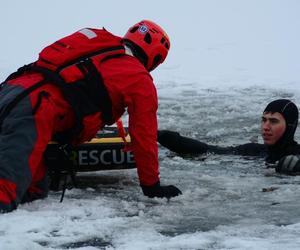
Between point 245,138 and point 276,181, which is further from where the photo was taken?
point 245,138

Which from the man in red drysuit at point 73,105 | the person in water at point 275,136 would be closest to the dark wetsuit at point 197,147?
the person in water at point 275,136

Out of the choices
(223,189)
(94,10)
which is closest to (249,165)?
(223,189)

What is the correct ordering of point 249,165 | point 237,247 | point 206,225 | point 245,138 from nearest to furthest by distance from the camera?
point 237,247
point 206,225
point 249,165
point 245,138

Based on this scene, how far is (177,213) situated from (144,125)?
660mm

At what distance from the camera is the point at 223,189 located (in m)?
5.43

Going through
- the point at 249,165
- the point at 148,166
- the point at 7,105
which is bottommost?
the point at 249,165

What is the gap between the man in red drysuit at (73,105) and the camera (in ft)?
14.4

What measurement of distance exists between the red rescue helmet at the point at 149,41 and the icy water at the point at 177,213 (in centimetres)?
103

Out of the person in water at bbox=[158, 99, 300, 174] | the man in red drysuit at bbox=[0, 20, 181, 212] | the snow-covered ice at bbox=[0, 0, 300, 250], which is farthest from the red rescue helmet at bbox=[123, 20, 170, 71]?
the person in water at bbox=[158, 99, 300, 174]

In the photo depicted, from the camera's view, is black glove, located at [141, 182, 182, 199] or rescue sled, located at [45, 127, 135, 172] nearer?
black glove, located at [141, 182, 182, 199]

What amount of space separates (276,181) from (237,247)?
7.81ft

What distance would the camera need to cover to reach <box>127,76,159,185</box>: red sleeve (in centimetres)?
472

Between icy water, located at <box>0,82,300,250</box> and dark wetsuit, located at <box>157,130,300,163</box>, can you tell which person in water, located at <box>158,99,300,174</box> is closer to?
dark wetsuit, located at <box>157,130,300,163</box>

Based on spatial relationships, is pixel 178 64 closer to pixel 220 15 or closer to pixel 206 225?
pixel 220 15
